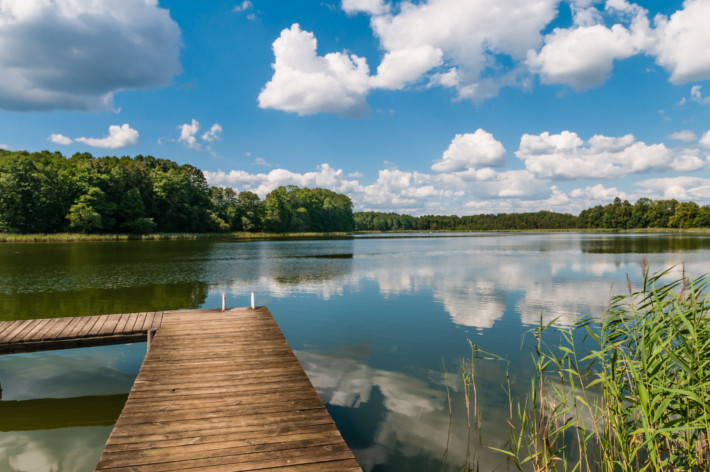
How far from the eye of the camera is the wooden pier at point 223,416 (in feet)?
11.1

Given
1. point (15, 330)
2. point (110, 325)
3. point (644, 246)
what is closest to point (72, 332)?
point (110, 325)

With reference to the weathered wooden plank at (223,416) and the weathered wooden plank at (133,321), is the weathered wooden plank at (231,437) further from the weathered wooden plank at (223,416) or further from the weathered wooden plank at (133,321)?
the weathered wooden plank at (133,321)

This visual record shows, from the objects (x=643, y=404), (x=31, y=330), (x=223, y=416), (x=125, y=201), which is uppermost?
(x=125, y=201)

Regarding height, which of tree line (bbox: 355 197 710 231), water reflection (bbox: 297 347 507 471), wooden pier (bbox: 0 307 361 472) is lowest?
water reflection (bbox: 297 347 507 471)

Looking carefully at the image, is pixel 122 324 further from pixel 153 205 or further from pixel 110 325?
pixel 153 205

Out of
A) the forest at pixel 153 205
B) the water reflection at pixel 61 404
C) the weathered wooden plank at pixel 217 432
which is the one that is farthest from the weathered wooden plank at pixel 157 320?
the forest at pixel 153 205

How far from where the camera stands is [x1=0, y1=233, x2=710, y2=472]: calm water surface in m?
5.14

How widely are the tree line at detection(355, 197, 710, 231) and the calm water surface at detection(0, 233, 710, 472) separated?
114 metres

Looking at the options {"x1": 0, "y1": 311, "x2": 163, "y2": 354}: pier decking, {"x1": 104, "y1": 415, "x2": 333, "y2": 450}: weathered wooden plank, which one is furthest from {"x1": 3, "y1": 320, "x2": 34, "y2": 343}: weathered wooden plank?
{"x1": 104, "y1": 415, "x2": 333, "y2": 450}: weathered wooden plank

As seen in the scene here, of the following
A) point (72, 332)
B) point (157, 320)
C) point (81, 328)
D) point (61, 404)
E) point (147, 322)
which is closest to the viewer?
point (61, 404)

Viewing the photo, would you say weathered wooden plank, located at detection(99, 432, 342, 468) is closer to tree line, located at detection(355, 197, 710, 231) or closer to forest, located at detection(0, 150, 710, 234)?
forest, located at detection(0, 150, 710, 234)

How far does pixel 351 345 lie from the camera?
9367mm

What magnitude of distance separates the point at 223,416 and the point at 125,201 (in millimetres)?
77781

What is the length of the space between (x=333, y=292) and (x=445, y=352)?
863 centimetres
